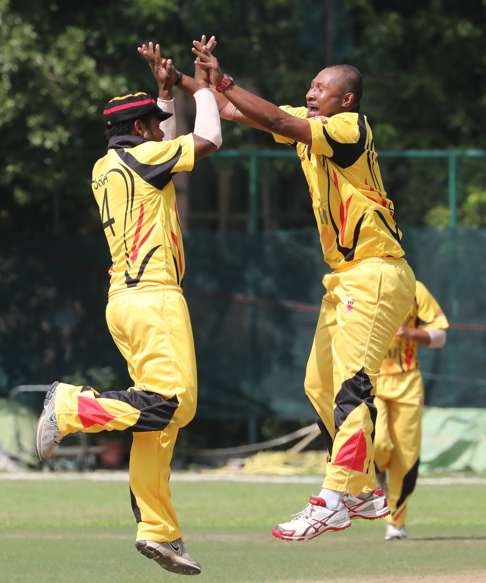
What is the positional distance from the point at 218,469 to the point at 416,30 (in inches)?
260

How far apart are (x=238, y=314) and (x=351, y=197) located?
30.8 ft

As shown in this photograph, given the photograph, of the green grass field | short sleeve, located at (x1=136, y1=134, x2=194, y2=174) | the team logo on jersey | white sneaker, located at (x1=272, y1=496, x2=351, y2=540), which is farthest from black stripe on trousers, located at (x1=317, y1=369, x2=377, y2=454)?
short sleeve, located at (x1=136, y1=134, x2=194, y2=174)

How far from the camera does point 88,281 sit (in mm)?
18094

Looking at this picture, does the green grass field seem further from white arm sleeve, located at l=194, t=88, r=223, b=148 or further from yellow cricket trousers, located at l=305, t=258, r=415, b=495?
white arm sleeve, located at l=194, t=88, r=223, b=148

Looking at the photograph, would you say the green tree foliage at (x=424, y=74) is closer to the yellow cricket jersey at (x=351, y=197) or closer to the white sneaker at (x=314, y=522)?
the yellow cricket jersey at (x=351, y=197)

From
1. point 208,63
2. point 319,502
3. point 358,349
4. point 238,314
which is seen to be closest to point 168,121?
point 208,63

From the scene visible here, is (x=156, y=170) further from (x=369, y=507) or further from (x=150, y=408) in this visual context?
(x=369, y=507)

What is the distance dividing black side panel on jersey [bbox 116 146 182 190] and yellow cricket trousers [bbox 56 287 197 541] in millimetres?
591

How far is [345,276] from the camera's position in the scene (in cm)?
884

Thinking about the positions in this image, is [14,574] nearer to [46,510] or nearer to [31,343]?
[46,510]

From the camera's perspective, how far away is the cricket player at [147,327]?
27.3ft

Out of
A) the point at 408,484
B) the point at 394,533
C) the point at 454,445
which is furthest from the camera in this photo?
the point at 454,445

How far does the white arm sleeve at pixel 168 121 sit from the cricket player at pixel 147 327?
0.41 meters

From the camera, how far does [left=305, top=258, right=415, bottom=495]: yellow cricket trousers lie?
8.64m
